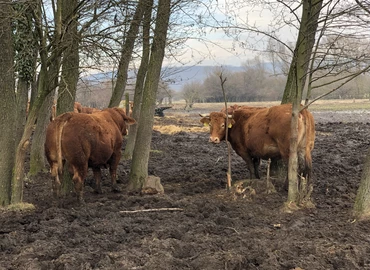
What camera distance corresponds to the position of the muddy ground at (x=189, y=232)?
13.9ft

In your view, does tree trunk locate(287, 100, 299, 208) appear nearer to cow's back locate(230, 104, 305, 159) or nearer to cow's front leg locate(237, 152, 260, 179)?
cow's back locate(230, 104, 305, 159)

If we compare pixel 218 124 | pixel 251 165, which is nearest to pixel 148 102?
pixel 218 124

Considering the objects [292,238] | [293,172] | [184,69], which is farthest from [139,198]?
[184,69]

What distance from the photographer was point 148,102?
8.48 m

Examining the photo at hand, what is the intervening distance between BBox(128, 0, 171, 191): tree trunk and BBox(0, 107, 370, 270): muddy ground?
25.3 inches

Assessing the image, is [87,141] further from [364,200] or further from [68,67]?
[364,200]

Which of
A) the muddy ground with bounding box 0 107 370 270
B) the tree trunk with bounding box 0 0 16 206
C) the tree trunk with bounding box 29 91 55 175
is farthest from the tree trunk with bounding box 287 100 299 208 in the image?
the tree trunk with bounding box 29 91 55 175

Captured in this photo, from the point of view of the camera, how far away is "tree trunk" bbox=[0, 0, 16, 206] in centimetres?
686

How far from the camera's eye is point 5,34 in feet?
22.4

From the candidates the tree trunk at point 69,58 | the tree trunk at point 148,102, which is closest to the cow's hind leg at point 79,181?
the tree trunk at point 148,102

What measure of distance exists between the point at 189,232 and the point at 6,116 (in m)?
3.83

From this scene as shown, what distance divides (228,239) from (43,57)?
414 centimetres

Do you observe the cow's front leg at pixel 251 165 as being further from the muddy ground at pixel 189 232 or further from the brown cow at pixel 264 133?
the muddy ground at pixel 189 232

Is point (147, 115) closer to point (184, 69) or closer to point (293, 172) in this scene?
point (184, 69)
